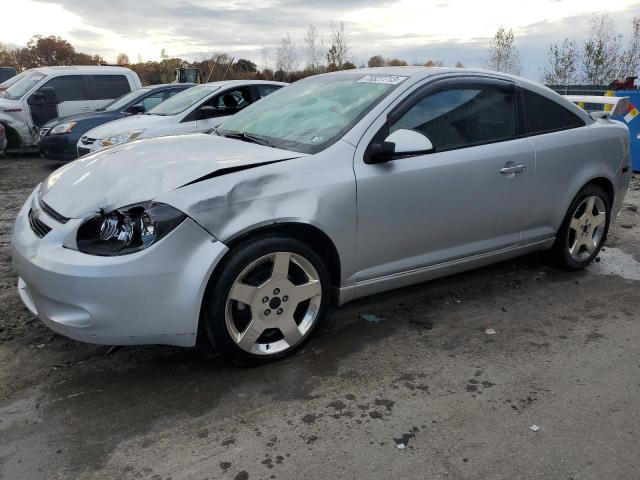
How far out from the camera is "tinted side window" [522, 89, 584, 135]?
13.7ft

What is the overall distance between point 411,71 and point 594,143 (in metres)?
1.75

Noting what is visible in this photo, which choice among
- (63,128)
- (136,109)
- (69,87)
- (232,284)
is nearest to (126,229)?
(232,284)

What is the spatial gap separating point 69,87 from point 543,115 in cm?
1061

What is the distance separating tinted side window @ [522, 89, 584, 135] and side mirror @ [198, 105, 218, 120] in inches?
201

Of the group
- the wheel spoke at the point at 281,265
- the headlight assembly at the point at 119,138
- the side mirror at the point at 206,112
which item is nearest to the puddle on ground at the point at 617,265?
the wheel spoke at the point at 281,265

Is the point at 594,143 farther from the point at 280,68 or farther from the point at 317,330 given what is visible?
the point at 280,68

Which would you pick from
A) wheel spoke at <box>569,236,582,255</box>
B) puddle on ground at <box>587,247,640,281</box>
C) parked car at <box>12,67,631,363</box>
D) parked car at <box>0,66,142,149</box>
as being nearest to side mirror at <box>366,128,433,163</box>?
parked car at <box>12,67,631,363</box>

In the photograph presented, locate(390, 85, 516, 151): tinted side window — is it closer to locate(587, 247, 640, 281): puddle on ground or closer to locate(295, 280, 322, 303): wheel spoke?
locate(295, 280, 322, 303): wheel spoke

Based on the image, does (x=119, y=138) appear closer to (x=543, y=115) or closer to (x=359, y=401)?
(x=543, y=115)

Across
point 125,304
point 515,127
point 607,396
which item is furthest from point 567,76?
point 125,304

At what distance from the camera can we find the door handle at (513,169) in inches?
153

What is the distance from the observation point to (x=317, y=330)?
3381 millimetres

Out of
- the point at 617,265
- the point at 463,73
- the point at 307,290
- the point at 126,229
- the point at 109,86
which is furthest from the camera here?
the point at 109,86

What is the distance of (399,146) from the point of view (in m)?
3.38
